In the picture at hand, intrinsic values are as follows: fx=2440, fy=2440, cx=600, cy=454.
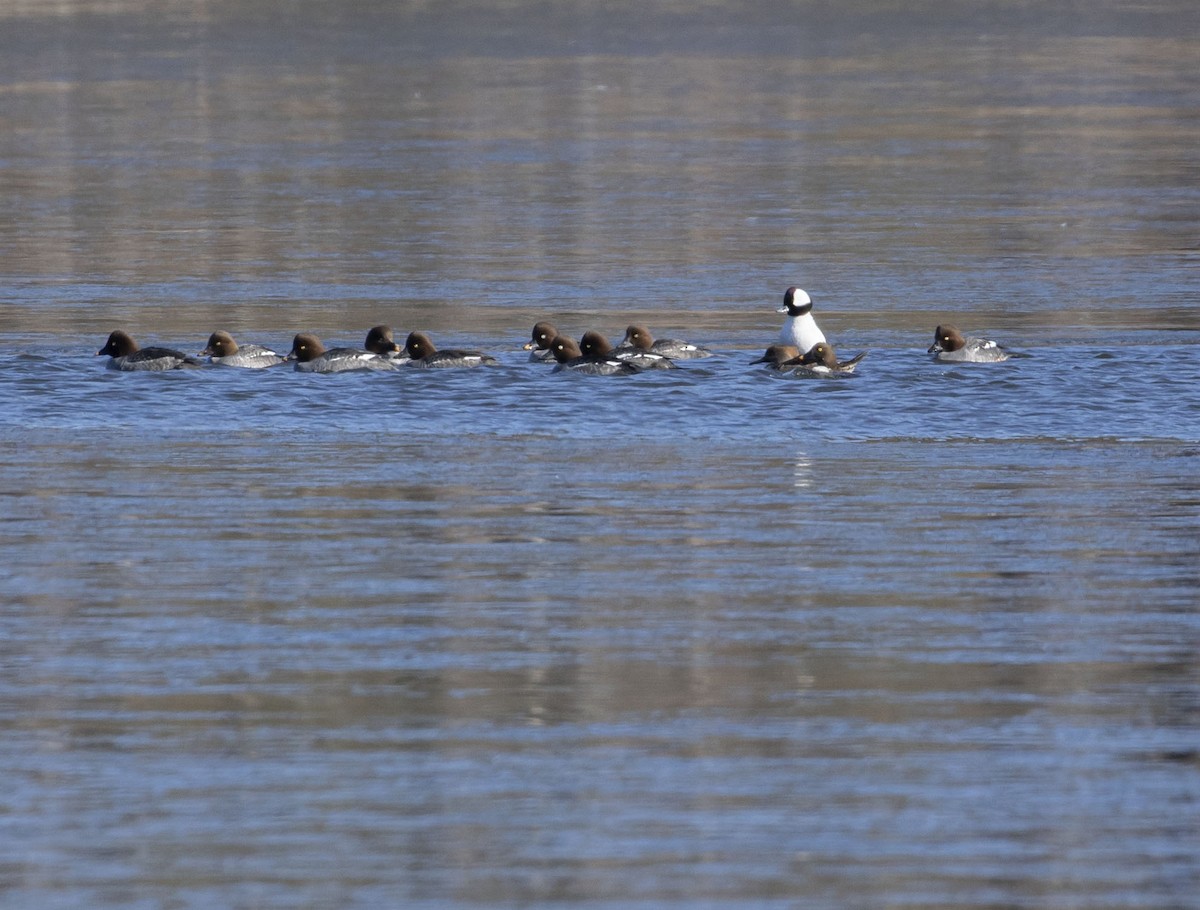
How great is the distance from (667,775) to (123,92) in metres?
43.5

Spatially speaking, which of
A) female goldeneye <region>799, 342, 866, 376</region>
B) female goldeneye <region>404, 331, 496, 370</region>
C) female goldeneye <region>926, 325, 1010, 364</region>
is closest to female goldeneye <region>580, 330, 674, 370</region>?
female goldeneye <region>404, 331, 496, 370</region>

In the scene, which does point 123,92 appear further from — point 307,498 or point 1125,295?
point 307,498

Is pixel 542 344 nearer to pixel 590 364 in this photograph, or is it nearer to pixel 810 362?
pixel 590 364

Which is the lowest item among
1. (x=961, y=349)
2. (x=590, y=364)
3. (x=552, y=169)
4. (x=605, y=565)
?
(x=605, y=565)

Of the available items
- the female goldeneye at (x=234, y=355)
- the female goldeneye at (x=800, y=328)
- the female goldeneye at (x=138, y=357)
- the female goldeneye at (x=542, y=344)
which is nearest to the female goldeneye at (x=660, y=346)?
the female goldeneye at (x=542, y=344)

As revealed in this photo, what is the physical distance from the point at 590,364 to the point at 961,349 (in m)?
2.59

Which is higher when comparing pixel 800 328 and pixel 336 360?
pixel 800 328

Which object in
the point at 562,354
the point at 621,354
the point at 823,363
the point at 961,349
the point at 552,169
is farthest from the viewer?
the point at 552,169

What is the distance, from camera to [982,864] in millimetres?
7023

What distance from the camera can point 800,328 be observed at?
58.5ft

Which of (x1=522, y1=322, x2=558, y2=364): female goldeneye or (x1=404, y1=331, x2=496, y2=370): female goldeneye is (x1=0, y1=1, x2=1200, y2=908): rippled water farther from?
(x1=522, y1=322, x2=558, y2=364): female goldeneye

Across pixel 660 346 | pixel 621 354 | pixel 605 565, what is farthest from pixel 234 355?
pixel 605 565

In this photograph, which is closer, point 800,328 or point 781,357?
point 781,357

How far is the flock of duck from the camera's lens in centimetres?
1703
